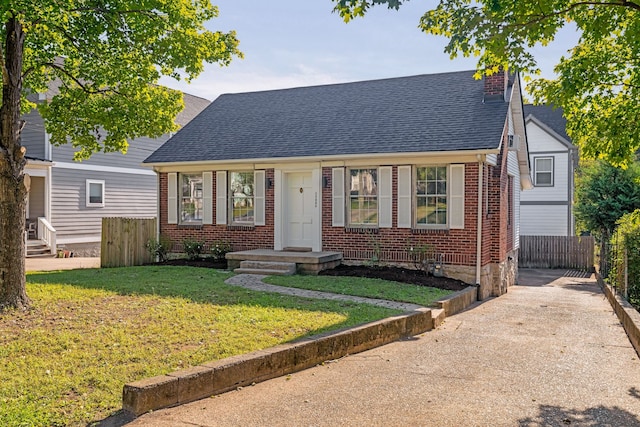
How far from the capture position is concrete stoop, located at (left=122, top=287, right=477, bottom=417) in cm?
522

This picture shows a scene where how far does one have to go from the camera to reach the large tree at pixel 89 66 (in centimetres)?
894

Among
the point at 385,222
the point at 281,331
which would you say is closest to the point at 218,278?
the point at 385,222

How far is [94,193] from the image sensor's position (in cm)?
2447

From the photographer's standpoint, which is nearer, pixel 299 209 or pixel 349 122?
pixel 299 209

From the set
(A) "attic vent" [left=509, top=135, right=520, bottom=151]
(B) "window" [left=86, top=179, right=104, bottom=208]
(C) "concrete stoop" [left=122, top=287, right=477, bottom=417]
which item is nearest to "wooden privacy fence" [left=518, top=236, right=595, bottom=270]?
(A) "attic vent" [left=509, top=135, right=520, bottom=151]

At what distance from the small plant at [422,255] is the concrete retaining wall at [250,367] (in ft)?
18.4

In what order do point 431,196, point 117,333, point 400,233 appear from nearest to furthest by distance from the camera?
1. point 117,333
2. point 431,196
3. point 400,233

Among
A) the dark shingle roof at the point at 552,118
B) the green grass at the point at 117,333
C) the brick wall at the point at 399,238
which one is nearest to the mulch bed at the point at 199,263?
the brick wall at the point at 399,238

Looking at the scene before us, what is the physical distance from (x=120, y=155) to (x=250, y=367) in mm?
21573

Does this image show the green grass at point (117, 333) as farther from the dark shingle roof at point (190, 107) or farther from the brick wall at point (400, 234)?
the dark shingle roof at point (190, 107)

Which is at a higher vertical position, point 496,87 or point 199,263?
point 496,87

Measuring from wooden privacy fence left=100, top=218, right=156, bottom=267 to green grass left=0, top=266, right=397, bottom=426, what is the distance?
4.56m

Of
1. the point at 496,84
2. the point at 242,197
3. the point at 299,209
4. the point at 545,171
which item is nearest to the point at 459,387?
the point at 299,209

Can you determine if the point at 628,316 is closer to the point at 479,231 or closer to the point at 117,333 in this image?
the point at 479,231
